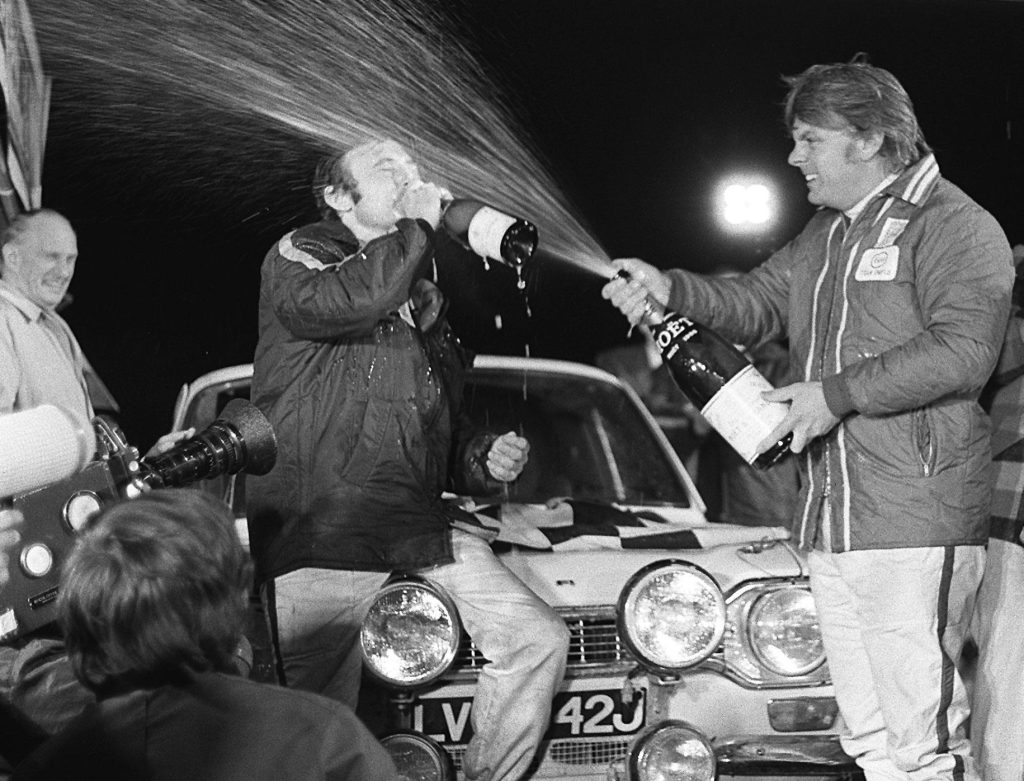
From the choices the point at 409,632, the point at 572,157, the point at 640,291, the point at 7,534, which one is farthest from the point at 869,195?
the point at 572,157

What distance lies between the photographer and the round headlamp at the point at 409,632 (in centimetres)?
361

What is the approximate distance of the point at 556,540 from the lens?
4066mm

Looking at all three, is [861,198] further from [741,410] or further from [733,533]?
[733,533]

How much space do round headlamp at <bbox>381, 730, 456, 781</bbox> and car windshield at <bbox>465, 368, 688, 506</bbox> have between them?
149cm

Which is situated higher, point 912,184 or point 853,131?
point 853,131

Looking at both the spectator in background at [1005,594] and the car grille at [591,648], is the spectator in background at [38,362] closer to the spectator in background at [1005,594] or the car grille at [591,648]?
the car grille at [591,648]

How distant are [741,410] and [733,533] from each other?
703 millimetres

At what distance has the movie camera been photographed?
250 centimetres

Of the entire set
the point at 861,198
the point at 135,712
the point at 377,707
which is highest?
the point at 861,198

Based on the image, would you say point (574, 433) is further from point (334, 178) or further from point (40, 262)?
point (40, 262)

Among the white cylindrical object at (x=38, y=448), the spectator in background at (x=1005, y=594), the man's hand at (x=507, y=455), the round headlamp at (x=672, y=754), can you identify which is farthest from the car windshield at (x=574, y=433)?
the white cylindrical object at (x=38, y=448)

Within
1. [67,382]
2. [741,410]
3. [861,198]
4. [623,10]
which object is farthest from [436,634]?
[623,10]

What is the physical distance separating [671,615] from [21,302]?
2226mm

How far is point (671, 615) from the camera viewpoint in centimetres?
369
